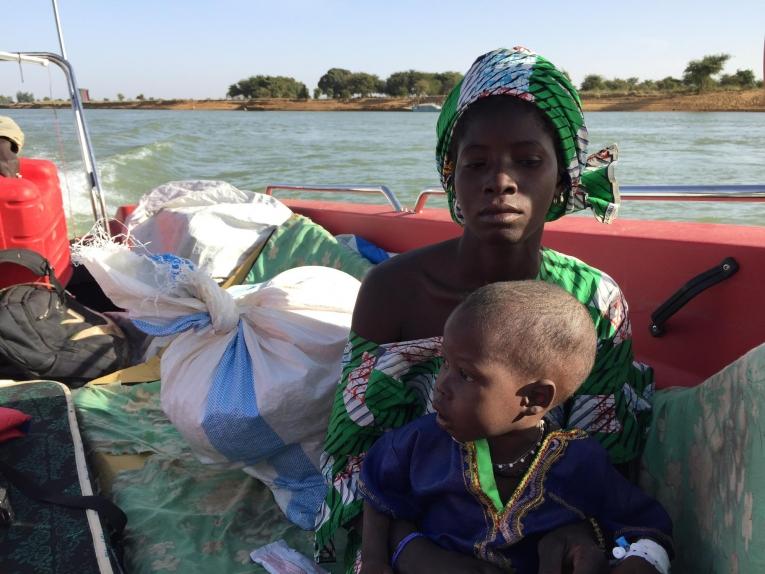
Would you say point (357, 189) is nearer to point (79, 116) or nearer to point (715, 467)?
point (79, 116)

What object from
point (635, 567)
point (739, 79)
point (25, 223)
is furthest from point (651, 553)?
point (739, 79)

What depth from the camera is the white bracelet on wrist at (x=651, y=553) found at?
3.43 feet

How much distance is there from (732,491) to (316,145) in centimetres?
1794

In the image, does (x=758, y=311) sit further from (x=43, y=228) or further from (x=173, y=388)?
(x=43, y=228)

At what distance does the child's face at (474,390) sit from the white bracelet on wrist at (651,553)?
252 millimetres

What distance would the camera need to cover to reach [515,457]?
117 cm

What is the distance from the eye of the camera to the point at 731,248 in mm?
1890

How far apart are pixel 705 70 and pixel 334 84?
1592 inches

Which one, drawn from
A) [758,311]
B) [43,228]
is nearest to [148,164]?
[43,228]

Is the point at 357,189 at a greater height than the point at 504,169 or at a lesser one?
lesser

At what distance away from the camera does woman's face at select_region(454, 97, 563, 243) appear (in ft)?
4.03

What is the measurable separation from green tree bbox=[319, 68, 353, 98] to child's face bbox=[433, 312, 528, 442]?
220ft

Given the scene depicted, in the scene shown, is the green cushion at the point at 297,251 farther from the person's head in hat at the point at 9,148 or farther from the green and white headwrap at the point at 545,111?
the green and white headwrap at the point at 545,111

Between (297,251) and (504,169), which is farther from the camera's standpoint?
(297,251)
